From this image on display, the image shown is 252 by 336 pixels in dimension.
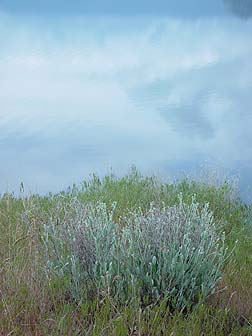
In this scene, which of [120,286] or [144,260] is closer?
[120,286]

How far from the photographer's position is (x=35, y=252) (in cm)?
478

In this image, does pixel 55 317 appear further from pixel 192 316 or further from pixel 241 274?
pixel 241 274

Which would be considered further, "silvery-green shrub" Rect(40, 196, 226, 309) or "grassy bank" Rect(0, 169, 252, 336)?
"silvery-green shrub" Rect(40, 196, 226, 309)

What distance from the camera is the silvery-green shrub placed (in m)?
4.30

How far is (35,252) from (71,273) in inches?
13.7

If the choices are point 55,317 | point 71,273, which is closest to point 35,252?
point 71,273

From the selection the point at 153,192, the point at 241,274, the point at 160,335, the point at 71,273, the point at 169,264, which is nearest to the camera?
the point at 160,335

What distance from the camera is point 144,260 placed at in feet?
14.4

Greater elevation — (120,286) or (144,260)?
(144,260)

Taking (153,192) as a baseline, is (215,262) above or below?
below

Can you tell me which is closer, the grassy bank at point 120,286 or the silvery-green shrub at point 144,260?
the grassy bank at point 120,286

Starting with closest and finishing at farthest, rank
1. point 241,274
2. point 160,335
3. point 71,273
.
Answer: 1. point 160,335
2. point 71,273
3. point 241,274

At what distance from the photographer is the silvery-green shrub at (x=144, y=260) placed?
4.30 metres

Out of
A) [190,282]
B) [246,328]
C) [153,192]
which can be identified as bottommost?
[246,328]
